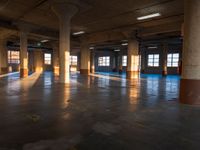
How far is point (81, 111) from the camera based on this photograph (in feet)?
18.5

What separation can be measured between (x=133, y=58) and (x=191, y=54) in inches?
545

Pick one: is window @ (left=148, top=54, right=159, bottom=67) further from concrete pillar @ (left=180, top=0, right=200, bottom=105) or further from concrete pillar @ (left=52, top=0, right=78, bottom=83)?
concrete pillar @ (left=180, top=0, right=200, bottom=105)

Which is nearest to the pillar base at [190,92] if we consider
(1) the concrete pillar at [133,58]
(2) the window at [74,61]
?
(1) the concrete pillar at [133,58]

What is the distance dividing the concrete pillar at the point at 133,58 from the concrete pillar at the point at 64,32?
360 inches

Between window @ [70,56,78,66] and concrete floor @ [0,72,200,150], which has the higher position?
window @ [70,56,78,66]

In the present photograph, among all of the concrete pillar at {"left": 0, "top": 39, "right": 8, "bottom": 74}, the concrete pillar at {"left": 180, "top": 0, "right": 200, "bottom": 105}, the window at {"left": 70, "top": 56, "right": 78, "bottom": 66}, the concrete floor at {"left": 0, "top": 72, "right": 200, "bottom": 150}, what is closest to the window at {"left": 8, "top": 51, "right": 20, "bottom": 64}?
the concrete pillar at {"left": 0, "top": 39, "right": 8, "bottom": 74}

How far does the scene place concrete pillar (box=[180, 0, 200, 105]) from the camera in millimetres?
6691

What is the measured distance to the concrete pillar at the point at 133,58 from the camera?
20.4 m

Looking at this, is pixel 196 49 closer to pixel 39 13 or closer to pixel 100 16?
pixel 100 16

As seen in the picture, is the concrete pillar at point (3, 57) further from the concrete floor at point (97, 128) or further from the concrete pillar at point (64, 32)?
the concrete floor at point (97, 128)

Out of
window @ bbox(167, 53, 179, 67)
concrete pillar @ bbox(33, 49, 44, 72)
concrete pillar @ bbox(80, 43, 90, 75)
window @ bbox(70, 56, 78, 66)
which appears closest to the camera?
concrete pillar @ bbox(80, 43, 90, 75)

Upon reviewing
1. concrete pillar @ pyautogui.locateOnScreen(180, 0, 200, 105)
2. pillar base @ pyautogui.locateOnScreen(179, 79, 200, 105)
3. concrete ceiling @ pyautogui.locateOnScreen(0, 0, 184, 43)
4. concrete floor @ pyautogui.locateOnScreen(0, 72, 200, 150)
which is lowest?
concrete floor @ pyautogui.locateOnScreen(0, 72, 200, 150)

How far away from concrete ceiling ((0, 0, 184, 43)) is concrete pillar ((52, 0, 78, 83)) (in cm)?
83

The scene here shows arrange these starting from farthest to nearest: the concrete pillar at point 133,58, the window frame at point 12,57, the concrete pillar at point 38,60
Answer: the concrete pillar at point 38,60 < the window frame at point 12,57 < the concrete pillar at point 133,58
